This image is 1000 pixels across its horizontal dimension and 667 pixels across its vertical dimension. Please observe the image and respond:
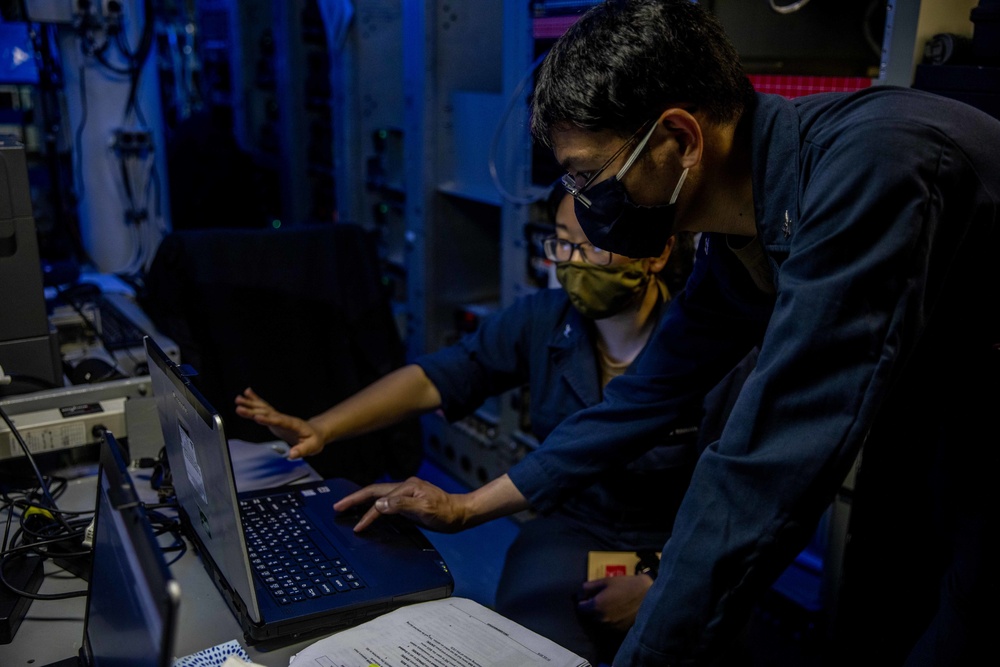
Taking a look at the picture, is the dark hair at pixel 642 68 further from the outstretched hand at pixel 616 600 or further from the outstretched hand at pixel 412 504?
the outstretched hand at pixel 616 600

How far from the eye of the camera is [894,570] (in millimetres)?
1215

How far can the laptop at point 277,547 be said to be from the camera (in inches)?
36.6

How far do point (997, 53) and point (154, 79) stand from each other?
2379 mm

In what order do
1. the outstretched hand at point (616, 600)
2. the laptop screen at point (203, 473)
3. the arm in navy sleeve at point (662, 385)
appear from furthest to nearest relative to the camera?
the outstretched hand at point (616, 600), the arm in navy sleeve at point (662, 385), the laptop screen at point (203, 473)

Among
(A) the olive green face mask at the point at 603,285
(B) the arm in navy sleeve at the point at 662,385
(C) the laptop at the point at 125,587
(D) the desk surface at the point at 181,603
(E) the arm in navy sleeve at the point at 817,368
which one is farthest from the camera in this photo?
(A) the olive green face mask at the point at 603,285

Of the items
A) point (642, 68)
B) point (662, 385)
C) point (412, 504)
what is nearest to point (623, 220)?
point (642, 68)

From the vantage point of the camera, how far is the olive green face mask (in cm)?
156

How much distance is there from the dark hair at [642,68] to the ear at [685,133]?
0.04 feet

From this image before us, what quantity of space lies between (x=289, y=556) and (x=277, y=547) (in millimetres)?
31

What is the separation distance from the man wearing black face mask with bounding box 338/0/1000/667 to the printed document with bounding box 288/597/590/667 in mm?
163

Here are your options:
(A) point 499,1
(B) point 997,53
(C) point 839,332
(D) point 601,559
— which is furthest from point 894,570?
(A) point 499,1

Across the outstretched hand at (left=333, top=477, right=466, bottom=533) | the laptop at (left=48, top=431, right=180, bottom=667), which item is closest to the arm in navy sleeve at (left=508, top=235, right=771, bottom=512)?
the outstretched hand at (left=333, top=477, right=466, bottom=533)

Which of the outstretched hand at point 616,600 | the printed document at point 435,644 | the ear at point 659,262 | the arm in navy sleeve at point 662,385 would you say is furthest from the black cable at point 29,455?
the ear at point 659,262

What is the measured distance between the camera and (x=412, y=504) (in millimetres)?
1207
